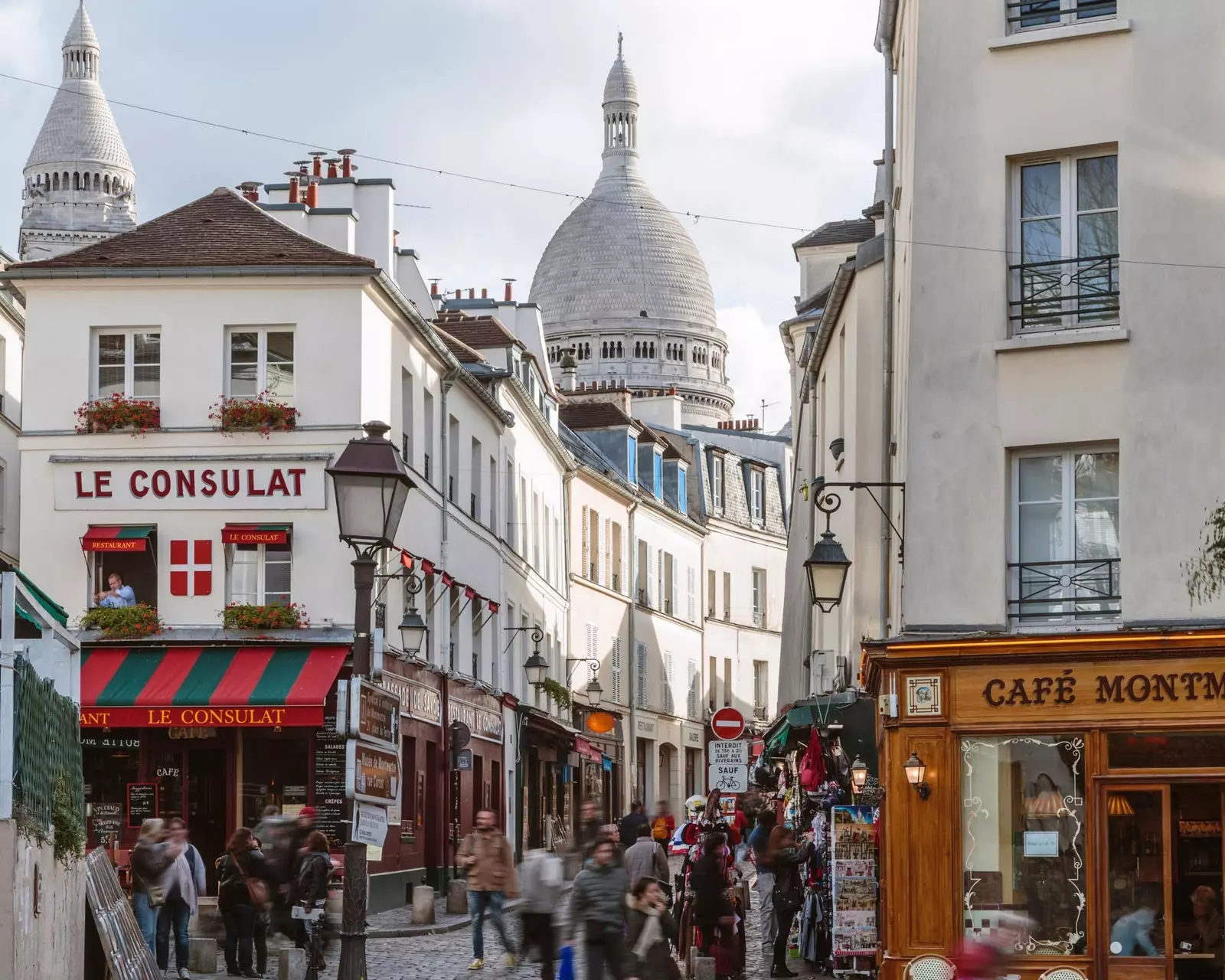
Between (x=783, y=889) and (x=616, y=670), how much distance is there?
113 feet

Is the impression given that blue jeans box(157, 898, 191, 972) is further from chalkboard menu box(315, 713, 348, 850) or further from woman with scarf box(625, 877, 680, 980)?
chalkboard menu box(315, 713, 348, 850)

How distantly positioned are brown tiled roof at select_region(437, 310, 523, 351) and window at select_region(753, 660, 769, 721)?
2555 cm

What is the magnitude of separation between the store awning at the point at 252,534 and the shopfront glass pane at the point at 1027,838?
47.0 ft

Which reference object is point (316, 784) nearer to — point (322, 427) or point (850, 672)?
point (322, 427)

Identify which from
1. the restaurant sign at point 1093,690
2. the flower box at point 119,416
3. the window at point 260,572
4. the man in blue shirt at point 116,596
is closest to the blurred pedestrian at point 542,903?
the restaurant sign at point 1093,690

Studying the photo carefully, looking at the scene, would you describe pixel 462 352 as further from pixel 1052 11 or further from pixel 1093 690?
pixel 1093 690

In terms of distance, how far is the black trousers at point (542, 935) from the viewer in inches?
712

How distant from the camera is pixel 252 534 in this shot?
1198 inches

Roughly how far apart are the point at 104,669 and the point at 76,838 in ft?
46.7

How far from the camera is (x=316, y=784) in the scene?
30.1 m

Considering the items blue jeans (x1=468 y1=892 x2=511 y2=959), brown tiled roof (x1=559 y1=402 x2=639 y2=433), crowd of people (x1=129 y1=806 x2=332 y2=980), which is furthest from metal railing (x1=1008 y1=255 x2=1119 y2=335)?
brown tiled roof (x1=559 y1=402 x2=639 y2=433)

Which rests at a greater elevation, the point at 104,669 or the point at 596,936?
the point at 104,669

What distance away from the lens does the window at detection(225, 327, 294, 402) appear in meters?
31.1

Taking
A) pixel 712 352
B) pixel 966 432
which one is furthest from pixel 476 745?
pixel 712 352
